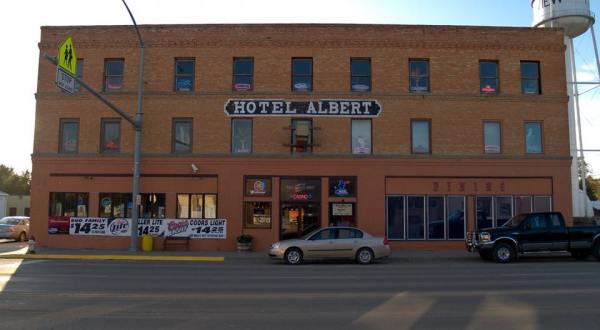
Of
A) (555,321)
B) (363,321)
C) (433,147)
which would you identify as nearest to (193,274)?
(363,321)

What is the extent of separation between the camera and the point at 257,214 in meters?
24.6

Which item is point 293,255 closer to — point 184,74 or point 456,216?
point 456,216

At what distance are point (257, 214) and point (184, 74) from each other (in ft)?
25.1

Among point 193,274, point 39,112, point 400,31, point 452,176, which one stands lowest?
point 193,274

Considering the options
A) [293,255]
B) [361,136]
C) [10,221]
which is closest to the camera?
[293,255]

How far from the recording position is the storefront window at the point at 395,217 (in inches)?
963

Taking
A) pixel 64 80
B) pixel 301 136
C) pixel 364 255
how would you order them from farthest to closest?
pixel 301 136 < pixel 364 255 < pixel 64 80

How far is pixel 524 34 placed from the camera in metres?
25.6

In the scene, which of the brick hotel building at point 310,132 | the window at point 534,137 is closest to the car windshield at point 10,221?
the brick hotel building at point 310,132

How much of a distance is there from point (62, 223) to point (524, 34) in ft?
78.8

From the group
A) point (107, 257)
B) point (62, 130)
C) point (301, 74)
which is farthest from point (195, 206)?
point (301, 74)

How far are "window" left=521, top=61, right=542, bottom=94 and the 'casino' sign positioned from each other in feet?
24.2

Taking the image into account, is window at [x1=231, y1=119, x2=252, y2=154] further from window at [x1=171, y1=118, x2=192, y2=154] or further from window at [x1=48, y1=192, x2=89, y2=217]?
window at [x1=48, y1=192, x2=89, y2=217]

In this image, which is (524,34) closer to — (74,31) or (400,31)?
(400,31)
